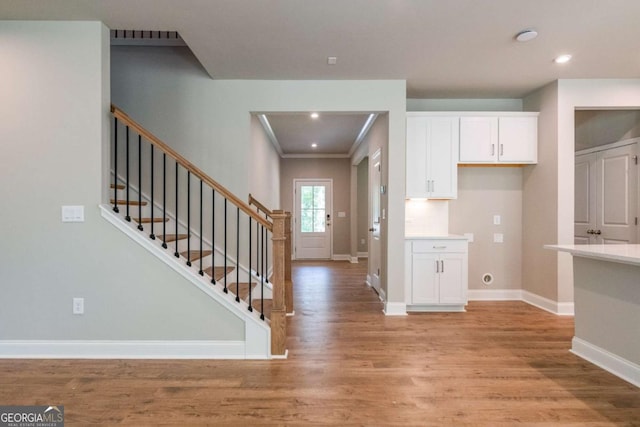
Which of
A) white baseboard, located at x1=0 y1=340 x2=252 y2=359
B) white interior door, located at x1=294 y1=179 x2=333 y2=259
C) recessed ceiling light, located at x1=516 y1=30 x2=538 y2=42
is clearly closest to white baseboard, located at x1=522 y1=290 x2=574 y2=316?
recessed ceiling light, located at x1=516 y1=30 x2=538 y2=42

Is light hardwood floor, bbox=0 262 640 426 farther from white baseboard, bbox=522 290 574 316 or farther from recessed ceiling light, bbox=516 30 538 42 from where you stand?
recessed ceiling light, bbox=516 30 538 42

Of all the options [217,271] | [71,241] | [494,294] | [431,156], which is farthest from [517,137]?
[71,241]

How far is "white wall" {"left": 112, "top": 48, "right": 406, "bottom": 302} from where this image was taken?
3619 mm

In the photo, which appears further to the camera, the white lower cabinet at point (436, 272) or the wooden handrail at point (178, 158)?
the white lower cabinet at point (436, 272)

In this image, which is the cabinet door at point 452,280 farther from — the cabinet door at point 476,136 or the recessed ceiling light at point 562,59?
the recessed ceiling light at point 562,59

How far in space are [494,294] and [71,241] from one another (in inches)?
188

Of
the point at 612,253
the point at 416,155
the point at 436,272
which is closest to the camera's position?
the point at 612,253

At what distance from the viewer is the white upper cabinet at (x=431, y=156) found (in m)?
3.96

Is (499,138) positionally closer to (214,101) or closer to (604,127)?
(604,127)

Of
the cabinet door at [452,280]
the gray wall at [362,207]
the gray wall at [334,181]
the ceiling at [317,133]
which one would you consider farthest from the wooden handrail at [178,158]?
the gray wall at [362,207]

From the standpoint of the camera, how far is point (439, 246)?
3.82 metres

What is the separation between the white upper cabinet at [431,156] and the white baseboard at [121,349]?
→ 2.69m

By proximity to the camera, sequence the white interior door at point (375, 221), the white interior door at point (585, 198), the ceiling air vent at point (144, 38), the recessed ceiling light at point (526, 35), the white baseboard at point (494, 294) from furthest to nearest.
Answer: the white interior door at point (375, 221) < the white interior door at point (585, 198) < the white baseboard at point (494, 294) < the ceiling air vent at point (144, 38) < the recessed ceiling light at point (526, 35)

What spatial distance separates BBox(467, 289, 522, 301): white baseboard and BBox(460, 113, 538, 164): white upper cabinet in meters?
1.73
